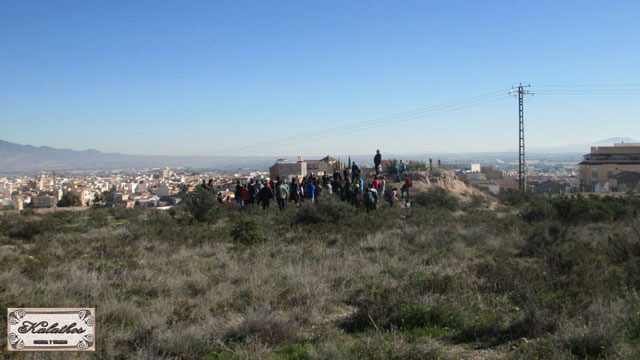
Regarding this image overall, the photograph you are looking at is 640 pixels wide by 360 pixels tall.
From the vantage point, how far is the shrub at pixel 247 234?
12084mm

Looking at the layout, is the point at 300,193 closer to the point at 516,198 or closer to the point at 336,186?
the point at 336,186

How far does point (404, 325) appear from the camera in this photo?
6051mm

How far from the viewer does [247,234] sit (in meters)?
12.2

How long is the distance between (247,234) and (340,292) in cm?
523

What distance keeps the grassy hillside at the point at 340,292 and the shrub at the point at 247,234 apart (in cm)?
3

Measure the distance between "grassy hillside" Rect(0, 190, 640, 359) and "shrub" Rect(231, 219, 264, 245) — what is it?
0.11ft

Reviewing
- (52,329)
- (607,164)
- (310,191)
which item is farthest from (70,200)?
(607,164)

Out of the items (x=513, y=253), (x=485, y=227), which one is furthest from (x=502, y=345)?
(x=485, y=227)

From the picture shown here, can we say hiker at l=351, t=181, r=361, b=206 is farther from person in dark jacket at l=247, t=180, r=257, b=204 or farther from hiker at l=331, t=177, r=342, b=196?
person in dark jacket at l=247, t=180, r=257, b=204

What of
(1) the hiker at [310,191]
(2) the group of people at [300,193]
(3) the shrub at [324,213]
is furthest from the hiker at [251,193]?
(3) the shrub at [324,213]

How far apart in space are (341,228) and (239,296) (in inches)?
275

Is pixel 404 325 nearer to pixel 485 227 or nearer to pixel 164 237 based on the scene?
pixel 164 237

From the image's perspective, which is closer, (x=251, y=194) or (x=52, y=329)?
(x=52, y=329)

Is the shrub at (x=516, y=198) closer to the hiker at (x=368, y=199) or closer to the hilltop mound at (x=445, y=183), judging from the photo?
the hilltop mound at (x=445, y=183)
